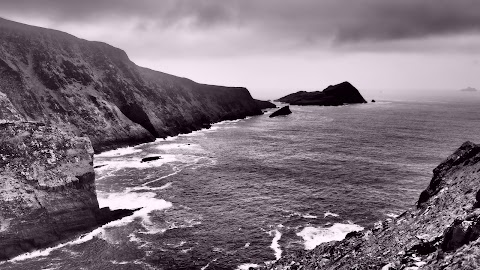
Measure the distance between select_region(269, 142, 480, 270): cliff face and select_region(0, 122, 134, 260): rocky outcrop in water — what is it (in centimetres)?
2552

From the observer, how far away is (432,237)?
57.0 ft

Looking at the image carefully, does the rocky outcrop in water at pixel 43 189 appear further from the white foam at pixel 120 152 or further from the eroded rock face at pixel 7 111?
the white foam at pixel 120 152

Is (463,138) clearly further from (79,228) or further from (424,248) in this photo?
(79,228)

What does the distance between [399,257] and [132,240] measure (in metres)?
29.1

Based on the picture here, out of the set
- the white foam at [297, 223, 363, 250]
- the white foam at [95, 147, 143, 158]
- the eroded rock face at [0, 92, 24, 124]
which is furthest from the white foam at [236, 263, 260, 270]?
the white foam at [95, 147, 143, 158]

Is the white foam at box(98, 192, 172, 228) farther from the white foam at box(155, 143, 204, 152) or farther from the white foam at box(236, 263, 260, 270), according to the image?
the white foam at box(155, 143, 204, 152)

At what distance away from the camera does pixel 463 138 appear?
9331cm

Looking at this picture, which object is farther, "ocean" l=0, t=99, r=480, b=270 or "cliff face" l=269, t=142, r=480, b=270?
"ocean" l=0, t=99, r=480, b=270

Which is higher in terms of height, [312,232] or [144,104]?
[144,104]

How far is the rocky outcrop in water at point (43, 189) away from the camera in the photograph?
115ft

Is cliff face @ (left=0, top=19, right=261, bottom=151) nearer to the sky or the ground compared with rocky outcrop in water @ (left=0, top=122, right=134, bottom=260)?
nearer to the sky

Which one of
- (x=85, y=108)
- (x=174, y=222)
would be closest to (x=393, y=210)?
(x=174, y=222)

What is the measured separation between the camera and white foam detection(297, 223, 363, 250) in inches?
1441

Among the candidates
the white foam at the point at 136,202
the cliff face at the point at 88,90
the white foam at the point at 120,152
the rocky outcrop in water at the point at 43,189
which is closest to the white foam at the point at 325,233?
the white foam at the point at 136,202
